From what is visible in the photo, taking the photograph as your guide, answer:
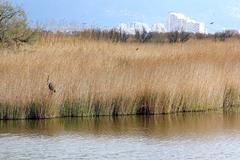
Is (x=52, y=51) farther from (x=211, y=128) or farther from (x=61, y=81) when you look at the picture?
(x=211, y=128)

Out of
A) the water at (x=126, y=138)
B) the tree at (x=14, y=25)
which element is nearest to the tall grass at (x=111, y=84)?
the water at (x=126, y=138)

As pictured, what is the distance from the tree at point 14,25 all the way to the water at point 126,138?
6846mm

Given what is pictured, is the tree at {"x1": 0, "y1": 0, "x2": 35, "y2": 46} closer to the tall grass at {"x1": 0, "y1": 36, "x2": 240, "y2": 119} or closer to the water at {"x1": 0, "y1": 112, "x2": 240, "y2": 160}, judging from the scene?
the tall grass at {"x1": 0, "y1": 36, "x2": 240, "y2": 119}

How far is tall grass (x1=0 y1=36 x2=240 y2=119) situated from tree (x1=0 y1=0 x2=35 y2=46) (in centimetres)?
420

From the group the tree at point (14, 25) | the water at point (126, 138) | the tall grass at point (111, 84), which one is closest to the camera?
the water at point (126, 138)

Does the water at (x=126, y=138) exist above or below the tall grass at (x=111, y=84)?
below

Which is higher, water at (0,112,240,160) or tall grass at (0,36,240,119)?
tall grass at (0,36,240,119)

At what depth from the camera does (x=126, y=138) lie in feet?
35.6

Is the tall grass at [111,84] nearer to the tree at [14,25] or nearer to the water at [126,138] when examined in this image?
the water at [126,138]

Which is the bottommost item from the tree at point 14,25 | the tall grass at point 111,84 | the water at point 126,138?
the water at point 126,138

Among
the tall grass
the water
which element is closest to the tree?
the tall grass

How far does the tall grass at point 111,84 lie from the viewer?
12938mm

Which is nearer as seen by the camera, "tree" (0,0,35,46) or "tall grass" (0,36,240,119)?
"tall grass" (0,36,240,119)

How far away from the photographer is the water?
9523 millimetres
